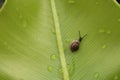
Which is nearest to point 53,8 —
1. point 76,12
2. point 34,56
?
point 76,12

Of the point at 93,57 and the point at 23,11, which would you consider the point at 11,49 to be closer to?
the point at 23,11

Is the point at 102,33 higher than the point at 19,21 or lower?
lower

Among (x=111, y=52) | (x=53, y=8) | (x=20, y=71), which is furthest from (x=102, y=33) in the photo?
(x=20, y=71)

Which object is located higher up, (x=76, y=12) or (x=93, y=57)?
(x=76, y=12)

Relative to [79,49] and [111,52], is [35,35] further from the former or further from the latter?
[111,52]
